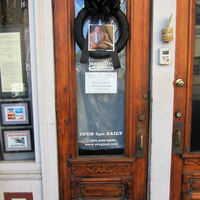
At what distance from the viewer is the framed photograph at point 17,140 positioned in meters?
1.75

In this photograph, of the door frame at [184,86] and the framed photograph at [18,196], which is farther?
the framed photograph at [18,196]

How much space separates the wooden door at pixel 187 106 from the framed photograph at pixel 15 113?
1.52m

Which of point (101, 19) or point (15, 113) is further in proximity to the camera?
point (15, 113)

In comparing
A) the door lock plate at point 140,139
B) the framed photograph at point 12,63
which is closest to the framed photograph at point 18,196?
the framed photograph at point 12,63

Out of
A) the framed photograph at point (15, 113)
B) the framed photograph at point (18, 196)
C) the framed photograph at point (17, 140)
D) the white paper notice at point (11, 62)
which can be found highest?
the white paper notice at point (11, 62)

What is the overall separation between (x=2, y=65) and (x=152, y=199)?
2.04m

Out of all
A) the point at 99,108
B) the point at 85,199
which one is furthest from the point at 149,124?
the point at 85,199

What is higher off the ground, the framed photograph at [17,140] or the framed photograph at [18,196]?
the framed photograph at [17,140]

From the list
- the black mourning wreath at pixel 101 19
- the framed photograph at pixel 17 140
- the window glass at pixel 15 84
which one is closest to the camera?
the black mourning wreath at pixel 101 19

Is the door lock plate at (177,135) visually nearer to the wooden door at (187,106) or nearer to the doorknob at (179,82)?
the wooden door at (187,106)

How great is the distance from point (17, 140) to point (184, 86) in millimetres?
1795

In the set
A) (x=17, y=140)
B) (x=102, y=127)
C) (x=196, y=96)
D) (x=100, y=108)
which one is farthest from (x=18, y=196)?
(x=196, y=96)

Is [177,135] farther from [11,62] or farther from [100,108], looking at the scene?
[11,62]

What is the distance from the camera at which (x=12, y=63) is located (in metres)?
1.68
